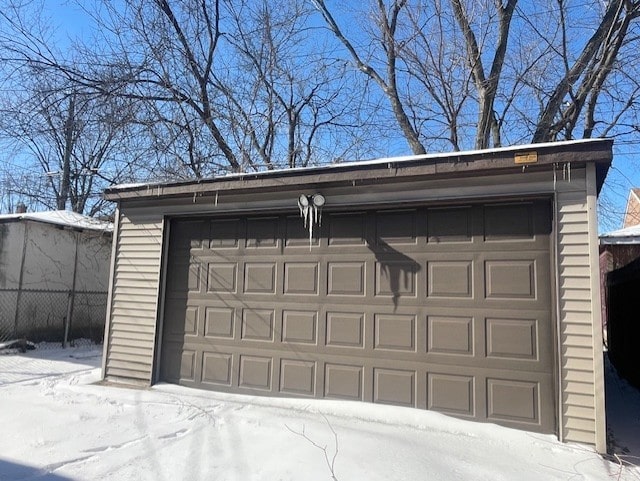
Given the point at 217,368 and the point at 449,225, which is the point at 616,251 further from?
the point at 217,368

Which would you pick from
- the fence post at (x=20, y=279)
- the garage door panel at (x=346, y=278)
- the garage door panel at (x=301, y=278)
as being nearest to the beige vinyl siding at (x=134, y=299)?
the garage door panel at (x=301, y=278)

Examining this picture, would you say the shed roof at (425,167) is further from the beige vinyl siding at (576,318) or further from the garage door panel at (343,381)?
the garage door panel at (343,381)

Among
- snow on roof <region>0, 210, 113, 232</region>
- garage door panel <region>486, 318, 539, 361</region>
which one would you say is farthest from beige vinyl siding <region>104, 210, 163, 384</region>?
snow on roof <region>0, 210, 113, 232</region>

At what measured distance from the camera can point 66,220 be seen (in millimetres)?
11922

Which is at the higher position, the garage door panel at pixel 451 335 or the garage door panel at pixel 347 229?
the garage door panel at pixel 347 229

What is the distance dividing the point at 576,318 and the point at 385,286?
6.65ft

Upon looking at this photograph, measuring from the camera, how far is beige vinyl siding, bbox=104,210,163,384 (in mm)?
6738

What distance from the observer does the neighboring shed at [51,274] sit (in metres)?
10.3

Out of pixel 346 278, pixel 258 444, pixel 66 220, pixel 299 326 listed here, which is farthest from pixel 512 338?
pixel 66 220

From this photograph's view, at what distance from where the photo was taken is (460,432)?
4.69 meters

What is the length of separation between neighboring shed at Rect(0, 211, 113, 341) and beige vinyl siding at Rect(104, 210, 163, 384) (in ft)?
15.2

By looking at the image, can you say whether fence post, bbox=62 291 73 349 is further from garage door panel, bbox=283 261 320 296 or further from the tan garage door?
garage door panel, bbox=283 261 320 296

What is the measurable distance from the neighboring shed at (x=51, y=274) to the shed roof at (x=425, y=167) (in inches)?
230

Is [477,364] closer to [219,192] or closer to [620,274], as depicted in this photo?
[219,192]
